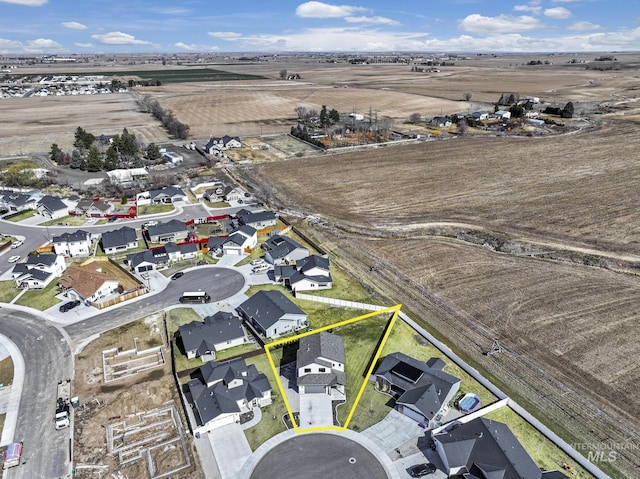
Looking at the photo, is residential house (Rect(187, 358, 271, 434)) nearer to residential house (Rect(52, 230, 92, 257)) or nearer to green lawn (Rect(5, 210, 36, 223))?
residential house (Rect(52, 230, 92, 257))

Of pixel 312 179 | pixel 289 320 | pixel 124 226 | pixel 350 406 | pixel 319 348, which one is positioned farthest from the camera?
pixel 312 179

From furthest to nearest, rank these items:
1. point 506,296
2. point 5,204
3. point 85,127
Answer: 1. point 85,127
2. point 5,204
3. point 506,296

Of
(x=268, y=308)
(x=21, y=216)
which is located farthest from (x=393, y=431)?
(x=21, y=216)

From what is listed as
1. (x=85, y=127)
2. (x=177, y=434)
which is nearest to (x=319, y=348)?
(x=177, y=434)

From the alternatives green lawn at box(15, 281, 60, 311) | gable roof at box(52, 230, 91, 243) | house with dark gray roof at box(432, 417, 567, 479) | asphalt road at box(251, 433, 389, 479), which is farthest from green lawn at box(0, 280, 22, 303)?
house with dark gray roof at box(432, 417, 567, 479)

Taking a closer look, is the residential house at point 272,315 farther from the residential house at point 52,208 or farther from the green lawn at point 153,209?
the residential house at point 52,208

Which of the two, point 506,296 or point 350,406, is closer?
point 350,406

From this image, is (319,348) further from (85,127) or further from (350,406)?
(85,127)
